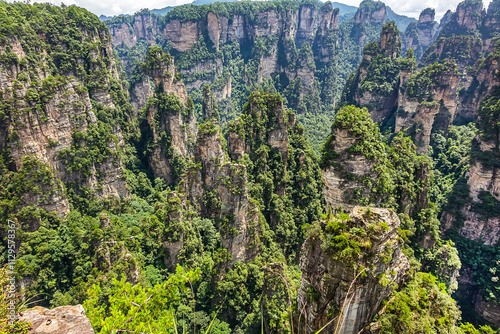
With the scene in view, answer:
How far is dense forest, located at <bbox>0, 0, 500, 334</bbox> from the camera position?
11.6 metres

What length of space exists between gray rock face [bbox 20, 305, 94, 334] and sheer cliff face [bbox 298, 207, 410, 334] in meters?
8.70

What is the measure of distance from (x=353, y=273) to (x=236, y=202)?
61.4ft

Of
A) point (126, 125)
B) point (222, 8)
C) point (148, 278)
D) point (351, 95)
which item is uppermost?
point (222, 8)

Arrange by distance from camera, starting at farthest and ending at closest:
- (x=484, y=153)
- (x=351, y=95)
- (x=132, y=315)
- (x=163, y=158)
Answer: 1. (x=351, y=95)
2. (x=163, y=158)
3. (x=484, y=153)
4. (x=132, y=315)

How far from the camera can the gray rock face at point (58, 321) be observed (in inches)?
281

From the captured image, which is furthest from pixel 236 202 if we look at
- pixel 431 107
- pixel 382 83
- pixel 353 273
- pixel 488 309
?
pixel 382 83

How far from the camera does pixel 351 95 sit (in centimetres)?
7725

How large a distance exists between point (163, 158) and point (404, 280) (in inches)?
1785

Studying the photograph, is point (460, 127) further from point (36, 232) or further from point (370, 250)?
point (36, 232)

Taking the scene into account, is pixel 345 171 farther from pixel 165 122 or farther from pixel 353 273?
pixel 165 122

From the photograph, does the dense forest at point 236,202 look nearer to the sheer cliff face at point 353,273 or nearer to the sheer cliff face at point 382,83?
the sheer cliff face at point 353,273

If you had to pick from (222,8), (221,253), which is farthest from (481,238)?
(222,8)

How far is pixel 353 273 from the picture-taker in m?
11.1

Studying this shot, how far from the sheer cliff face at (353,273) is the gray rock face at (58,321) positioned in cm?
870
